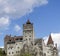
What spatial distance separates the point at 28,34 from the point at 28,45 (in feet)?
20.8

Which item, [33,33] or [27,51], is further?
[33,33]

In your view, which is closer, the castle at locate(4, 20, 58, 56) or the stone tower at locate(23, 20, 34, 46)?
the castle at locate(4, 20, 58, 56)

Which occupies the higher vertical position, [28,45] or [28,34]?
[28,34]

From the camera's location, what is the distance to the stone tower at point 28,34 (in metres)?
107

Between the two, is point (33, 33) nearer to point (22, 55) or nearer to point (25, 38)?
point (25, 38)

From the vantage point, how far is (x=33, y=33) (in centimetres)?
10950

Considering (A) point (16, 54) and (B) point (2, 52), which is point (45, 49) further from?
(B) point (2, 52)

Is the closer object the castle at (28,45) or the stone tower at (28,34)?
the castle at (28,45)

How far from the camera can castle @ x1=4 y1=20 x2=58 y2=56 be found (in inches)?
4092

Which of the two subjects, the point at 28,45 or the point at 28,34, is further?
the point at 28,34

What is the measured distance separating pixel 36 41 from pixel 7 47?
14006 mm

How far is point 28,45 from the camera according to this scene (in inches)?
4122

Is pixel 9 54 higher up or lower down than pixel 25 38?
lower down

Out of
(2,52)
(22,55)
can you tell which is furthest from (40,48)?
(2,52)
